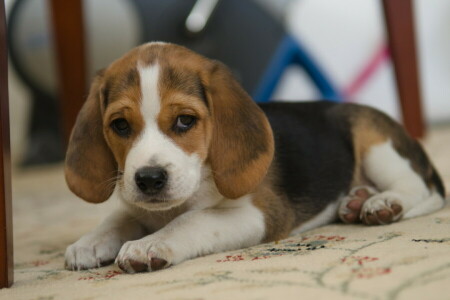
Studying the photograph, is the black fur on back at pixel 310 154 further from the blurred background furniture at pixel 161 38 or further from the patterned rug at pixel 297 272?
the blurred background furniture at pixel 161 38

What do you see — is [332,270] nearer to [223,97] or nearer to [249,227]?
[249,227]

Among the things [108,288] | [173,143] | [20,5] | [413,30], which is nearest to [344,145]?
[173,143]

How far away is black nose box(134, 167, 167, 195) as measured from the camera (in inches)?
77.0

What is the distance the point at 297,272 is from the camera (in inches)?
65.2

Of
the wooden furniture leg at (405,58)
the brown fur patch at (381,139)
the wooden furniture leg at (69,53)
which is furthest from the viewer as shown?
the wooden furniture leg at (69,53)

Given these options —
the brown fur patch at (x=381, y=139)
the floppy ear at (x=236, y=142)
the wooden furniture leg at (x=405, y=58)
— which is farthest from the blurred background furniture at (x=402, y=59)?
the floppy ear at (x=236, y=142)

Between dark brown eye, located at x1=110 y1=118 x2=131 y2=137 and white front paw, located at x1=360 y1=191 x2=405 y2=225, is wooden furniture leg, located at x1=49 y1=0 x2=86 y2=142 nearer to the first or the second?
dark brown eye, located at x1=110 y1=118 x2=131 y2=137

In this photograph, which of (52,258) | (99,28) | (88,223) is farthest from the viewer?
(99,28)

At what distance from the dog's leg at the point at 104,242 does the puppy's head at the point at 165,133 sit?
0.40 feet

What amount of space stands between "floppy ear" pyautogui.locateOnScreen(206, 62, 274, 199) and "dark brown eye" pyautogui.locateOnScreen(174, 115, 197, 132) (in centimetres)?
11

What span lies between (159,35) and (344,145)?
3.22 m

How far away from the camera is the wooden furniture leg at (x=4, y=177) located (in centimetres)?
180

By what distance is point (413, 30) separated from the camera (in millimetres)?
4539

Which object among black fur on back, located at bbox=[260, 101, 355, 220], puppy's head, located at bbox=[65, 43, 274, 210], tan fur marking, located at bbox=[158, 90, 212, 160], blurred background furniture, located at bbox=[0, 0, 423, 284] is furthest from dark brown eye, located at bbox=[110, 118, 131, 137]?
blurred background furniture, located at bbox=[0, 0, 423, 284]
